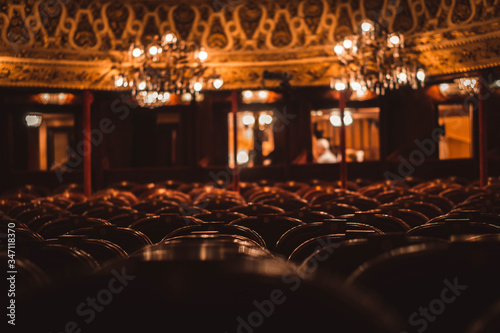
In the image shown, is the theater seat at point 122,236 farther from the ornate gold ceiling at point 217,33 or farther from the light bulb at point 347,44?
the ornate gold ceiling at point 217,33

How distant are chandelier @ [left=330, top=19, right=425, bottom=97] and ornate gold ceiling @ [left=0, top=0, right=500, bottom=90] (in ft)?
12.0

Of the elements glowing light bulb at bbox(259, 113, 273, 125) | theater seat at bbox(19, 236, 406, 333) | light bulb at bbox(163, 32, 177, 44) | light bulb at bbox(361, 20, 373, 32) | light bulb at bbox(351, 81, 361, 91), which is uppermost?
light bulb at bbox(163, 32, 177, 44)

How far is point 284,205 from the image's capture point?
7281mm

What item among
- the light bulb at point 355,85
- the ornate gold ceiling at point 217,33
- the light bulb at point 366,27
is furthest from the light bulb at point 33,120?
the light bulb at point 366,27

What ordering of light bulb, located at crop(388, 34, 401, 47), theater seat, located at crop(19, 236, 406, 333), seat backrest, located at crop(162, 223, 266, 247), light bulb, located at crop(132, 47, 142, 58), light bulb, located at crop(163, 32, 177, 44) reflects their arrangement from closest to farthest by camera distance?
1. theater seat, located at crop(19, 236, 406, 333)
2. seat backrest, located at crop(162, 223, 266, 247)
3. light bulb, located at crop(388, 34, 401, 47)
4. light bulb, located at crop(163, 32, 177, 44)
5. light bulb, located at crop(132, 47, 142, 58)

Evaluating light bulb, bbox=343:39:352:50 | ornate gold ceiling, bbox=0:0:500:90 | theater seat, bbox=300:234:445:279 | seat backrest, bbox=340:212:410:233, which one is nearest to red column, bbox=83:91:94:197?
ornate gold ceiling, bbox=0:0:500:90

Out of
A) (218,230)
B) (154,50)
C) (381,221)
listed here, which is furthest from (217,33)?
(218,230)

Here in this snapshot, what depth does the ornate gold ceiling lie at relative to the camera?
15.9m

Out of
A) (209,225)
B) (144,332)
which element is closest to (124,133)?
(209,225)

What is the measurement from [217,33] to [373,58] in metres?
7.20

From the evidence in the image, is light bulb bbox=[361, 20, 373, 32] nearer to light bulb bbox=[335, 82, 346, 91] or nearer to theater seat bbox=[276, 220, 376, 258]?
light bulb bbox=[335, 82, 346, 91]

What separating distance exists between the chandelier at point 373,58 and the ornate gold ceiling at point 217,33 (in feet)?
12.0

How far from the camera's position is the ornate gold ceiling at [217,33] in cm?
1593

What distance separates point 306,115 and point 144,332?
17223mm
